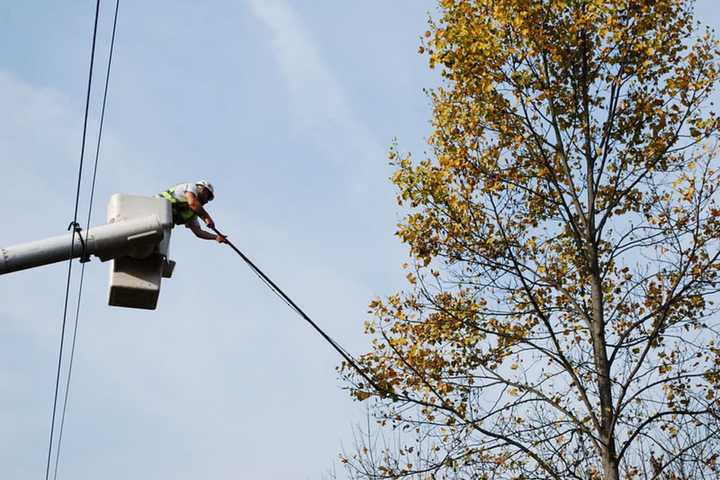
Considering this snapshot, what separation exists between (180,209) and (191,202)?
0.16m

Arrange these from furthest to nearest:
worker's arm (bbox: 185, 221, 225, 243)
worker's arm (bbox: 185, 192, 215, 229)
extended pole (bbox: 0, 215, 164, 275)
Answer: worker's arm (bbox: 185, 221, 225, 243), worker's arm (bbox: 185, 192, 215, 229), extended pole (bbox: 0, 215, 164, 275)

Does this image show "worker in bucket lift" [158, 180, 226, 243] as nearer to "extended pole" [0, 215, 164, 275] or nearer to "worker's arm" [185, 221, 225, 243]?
"worker's arm" [185, 221, 225, 243]

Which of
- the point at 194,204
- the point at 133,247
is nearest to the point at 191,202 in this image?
the point at 194,204

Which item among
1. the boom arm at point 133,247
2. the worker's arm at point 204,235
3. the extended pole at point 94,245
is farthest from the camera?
the worker's arm at point 204,235

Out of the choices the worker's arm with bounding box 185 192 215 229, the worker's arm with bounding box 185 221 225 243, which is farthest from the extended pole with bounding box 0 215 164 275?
Result: the worker's arm with bounding box 185 221 225 243

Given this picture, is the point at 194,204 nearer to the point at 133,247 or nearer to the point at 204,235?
the point at 204,235

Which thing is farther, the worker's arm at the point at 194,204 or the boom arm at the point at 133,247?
the worker's arm at the point at 194,204

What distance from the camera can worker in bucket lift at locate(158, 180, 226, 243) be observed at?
21.0ft

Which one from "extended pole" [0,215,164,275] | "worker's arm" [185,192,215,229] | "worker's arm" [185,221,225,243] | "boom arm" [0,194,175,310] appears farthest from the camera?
"worker's arm" [185,221,225,243]

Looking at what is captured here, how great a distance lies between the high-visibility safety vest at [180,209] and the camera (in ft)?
21.0

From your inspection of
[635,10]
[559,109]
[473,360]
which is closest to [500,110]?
[559,109]

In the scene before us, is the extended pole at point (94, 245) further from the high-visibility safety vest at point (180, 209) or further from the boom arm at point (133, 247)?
the high-visibility safety vest at point (180, 209)

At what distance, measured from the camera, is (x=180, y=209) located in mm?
6492

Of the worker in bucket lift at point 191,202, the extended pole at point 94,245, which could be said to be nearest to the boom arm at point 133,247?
the extended pole at point 94,245
